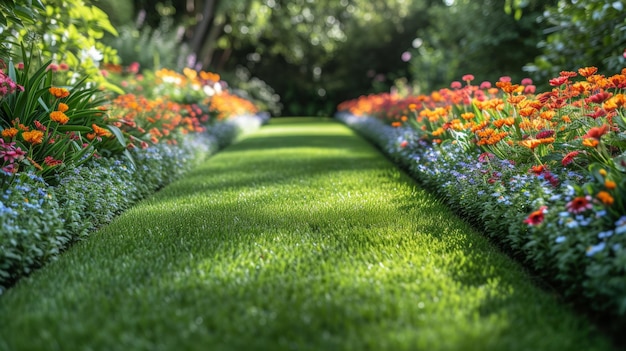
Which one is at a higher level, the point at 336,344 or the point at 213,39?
the point at 213,39

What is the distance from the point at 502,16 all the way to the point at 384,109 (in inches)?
125

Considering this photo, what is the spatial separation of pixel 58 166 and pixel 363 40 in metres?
23.3

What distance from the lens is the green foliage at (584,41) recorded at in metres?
5.25

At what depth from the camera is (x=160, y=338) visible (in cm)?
198

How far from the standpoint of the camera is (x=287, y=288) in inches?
96.6

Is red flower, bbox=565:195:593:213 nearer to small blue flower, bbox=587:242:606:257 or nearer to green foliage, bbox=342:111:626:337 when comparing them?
green foliage, bbox=342:111:626:337

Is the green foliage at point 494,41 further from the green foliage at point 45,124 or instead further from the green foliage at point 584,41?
the green foliage at point 45,124

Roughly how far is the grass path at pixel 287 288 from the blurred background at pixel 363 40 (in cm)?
322

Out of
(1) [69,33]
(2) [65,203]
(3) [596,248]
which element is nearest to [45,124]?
(2) [65,203]

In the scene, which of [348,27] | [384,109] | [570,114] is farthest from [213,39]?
[570,114]

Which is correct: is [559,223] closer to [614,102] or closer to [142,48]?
[614,102]

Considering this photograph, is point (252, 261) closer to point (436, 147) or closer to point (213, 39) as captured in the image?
point (436, 147)

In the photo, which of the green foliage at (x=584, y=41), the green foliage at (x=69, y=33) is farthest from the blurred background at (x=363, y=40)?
the green foliage at (x=69, y=33)

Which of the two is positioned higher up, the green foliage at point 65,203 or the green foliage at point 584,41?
the green foliage at point 584,41
